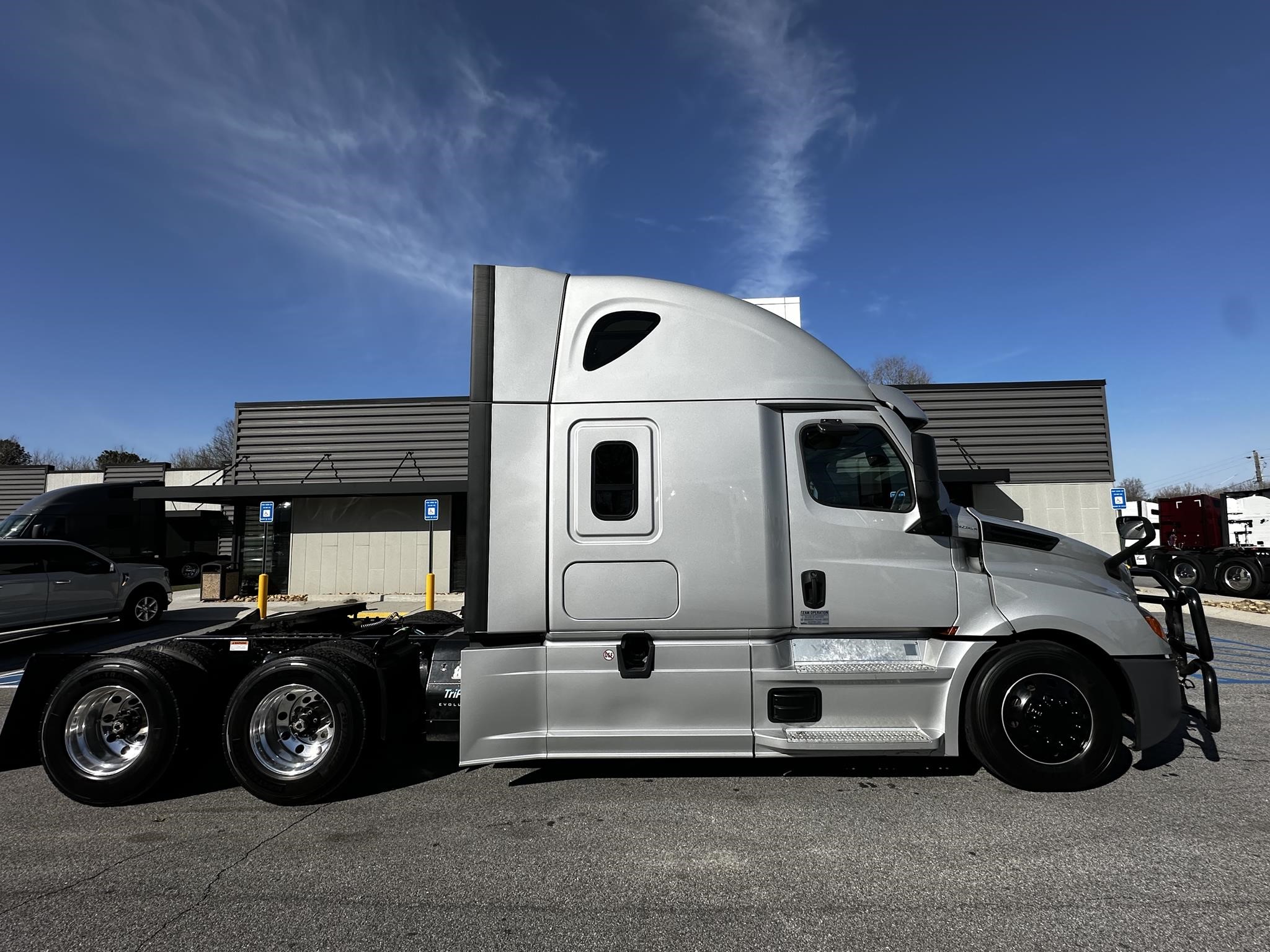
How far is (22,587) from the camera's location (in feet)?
32.6

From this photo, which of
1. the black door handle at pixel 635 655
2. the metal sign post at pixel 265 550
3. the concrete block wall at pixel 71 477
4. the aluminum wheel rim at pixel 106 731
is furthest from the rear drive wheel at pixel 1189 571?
the concrete block wall at pixel 71 477

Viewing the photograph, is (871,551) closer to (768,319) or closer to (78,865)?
(768,319)

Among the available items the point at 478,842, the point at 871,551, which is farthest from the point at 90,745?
the point at 871,551

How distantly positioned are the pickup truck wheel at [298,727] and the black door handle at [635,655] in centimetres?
174

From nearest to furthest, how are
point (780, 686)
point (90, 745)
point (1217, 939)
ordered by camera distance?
point (1217, 939) → point (780, 686) → point (90, 745)

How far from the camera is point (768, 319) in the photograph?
14.8ft

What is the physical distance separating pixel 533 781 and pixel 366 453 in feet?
53.7

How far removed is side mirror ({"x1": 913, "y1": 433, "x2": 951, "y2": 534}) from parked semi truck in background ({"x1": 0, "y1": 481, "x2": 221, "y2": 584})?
2146cm

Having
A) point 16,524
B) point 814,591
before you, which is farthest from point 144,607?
point 814,591

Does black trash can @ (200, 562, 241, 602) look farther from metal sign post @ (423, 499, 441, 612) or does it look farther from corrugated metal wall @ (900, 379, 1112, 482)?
corrugated metal wall @ (900, 379, 1112, 482)

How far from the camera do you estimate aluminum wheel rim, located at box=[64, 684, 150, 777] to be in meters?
4.40

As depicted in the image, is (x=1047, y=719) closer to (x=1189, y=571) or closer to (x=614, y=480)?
(x=614, y=480)

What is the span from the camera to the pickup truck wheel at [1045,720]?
414 centimetres

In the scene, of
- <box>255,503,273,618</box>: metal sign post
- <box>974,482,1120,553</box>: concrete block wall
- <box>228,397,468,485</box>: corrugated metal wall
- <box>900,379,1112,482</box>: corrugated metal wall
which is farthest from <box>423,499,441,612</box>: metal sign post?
<box>974,482,1120,553</box>: concrete block wall
